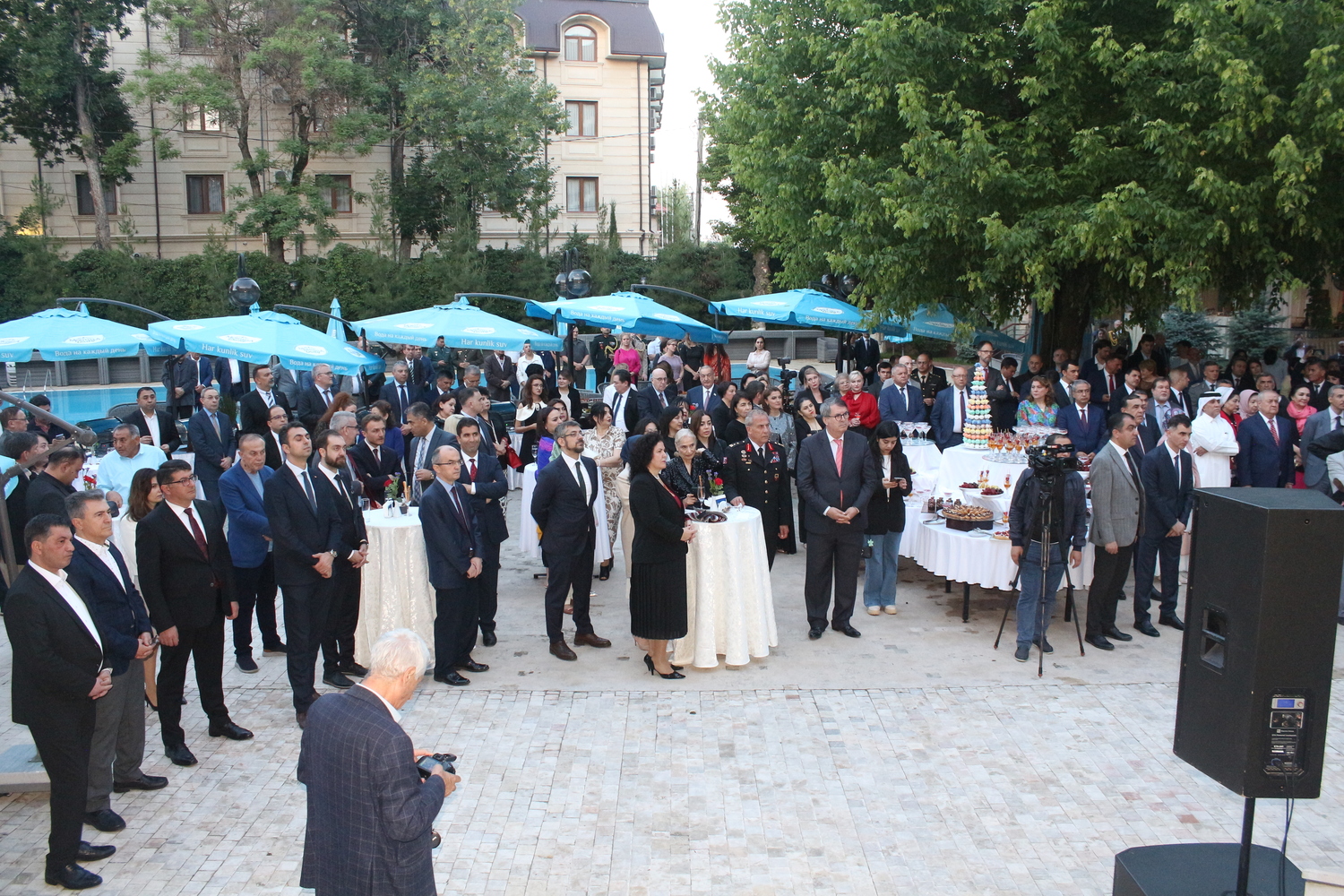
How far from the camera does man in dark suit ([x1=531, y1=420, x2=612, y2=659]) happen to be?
26.8 feet

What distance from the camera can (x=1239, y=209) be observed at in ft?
37.6

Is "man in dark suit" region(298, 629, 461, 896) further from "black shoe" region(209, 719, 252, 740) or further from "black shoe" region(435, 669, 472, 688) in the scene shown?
"black shoe" region(435, 669, 472, 688)

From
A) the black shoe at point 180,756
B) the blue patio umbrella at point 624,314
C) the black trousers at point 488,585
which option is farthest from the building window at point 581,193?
the black shoe at point 180,756

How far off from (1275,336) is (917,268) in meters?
19.5

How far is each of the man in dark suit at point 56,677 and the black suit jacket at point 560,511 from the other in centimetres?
354

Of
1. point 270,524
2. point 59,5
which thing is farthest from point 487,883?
point 59,5

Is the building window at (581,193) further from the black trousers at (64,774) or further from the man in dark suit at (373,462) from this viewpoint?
the black trousers at (64,774)

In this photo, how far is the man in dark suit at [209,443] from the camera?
1104 centimetres

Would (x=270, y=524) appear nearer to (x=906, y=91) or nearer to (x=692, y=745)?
(x=692, y=745)

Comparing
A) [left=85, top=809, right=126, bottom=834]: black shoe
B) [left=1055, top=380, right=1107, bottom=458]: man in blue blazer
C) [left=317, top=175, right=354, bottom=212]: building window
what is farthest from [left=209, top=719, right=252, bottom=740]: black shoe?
[left=317, top=175, right=354, bottom=212]: building window

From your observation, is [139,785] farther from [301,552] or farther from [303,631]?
[301,552]

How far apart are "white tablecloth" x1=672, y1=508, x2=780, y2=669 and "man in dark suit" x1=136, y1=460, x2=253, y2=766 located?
3297 mm

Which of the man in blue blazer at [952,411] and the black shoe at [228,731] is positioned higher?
the man in blue blazer at [952,411]

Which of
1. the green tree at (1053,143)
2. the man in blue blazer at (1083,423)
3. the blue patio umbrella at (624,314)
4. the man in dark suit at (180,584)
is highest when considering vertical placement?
the green tree at (1053,143)
